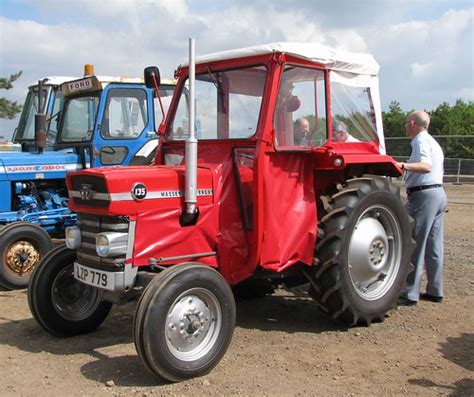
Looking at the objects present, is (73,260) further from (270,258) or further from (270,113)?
(270,113)

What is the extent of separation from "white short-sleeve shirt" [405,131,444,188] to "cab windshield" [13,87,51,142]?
19.0 feet

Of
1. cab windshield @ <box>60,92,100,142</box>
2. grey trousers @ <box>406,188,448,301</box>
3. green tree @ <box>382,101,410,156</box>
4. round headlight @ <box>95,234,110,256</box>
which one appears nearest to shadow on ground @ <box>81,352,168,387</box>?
round headlight @ <box>95,234,110,256</box>

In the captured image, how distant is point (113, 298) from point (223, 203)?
1085 millimetres

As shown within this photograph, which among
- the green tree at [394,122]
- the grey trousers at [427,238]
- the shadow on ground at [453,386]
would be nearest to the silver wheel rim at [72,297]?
the shadow on ground at [453,386]

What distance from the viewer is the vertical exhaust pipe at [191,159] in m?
4.17

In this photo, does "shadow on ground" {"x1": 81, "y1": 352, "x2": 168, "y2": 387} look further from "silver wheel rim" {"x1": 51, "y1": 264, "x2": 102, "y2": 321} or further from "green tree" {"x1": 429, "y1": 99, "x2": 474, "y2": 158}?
"green tree" {"x1": 429, "y1": 99, "x2": 474, "y2": 158}

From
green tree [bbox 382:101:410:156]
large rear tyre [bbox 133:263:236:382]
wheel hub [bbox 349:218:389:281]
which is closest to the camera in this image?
large rear tyre [bbox 133:263:236:382]

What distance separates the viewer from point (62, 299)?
492 centimetres

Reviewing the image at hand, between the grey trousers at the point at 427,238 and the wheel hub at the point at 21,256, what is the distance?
13.5 feet

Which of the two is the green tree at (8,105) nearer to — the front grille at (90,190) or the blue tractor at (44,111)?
the blue tractor at (44,111)

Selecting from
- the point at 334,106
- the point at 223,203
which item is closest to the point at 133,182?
the point at 223,203

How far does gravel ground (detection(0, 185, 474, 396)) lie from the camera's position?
3.89m

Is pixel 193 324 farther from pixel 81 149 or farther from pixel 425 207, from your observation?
pixel 81 149

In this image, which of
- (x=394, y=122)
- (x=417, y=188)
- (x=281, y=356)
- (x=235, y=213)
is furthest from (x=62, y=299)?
(x=394, y=122)
